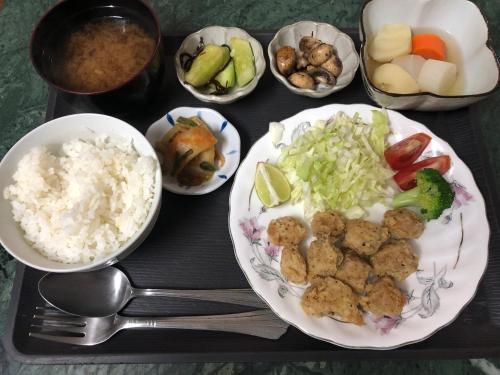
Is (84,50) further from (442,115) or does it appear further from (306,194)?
(442,115)

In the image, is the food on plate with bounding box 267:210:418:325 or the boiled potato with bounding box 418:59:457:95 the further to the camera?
the boiled potato with bounding box 418:59:457:95

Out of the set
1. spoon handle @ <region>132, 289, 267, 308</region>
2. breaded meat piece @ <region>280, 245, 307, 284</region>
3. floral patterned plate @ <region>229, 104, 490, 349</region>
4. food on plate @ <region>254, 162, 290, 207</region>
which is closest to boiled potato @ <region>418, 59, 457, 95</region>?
floral patterned plate @ <region>229, 104, 490, 349</region>

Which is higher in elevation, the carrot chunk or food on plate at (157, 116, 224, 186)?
the carrot chunk

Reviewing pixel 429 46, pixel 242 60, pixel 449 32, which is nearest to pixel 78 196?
pixel 242 60

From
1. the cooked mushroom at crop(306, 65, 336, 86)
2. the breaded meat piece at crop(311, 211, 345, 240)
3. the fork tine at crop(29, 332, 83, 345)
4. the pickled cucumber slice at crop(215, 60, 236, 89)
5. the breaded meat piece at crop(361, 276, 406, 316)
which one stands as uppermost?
the cooked mushroom at crop(306, 65, 336, 86)

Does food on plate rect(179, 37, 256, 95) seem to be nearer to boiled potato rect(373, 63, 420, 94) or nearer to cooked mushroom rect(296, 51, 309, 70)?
cooked mushroom rect(296, 51, 309, 70)

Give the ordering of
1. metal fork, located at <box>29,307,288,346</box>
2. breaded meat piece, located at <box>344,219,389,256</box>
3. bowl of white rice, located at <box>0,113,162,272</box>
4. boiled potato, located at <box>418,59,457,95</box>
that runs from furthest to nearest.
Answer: boiled potato, located at <box>418,59,457,95</box>
breaded meat piece, located at <box>344,219,389,256</box>
metal fork, located at <box>29,307,288,346</box>
bowl of white rice, located at <box>0,113,162,272</box>

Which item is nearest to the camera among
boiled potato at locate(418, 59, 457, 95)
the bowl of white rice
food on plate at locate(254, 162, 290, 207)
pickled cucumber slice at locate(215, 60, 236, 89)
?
the bowl of white rice
